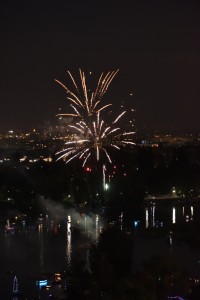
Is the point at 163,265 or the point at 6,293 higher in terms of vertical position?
the point at 163,265

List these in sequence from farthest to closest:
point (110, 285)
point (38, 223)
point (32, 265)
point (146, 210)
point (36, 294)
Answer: point (146, 210) → point (38, 223) → point (32, 265) → point (36, 294) → point (110, 285)

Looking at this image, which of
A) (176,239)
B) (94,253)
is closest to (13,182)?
(176,239)

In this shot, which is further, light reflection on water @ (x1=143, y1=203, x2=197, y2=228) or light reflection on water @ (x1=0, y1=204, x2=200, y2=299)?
light reflection on water @ (x1=143, y1=203, x2=197, y2=228)

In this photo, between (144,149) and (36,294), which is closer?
(36,294)

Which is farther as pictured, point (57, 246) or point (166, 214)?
point (166, 214)

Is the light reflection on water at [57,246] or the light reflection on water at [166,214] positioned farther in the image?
the light reflection on water at [166,214]

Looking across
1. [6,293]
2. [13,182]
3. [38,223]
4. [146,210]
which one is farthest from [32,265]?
[13,182]

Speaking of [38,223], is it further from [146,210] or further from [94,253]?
[94,253]

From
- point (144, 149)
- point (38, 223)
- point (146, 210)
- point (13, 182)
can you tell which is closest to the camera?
point (38, 223)

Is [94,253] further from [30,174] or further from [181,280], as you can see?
[30,174]
